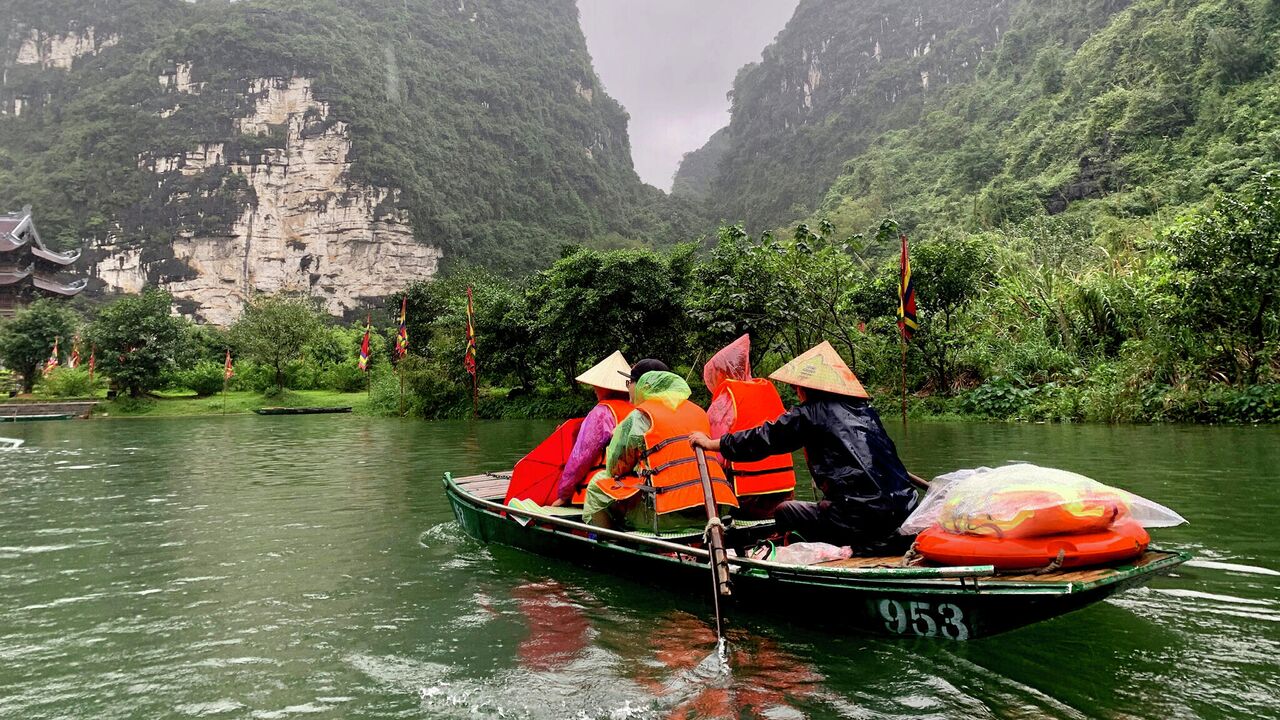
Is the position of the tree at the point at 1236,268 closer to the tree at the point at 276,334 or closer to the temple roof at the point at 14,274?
the tree at the point at 276,334

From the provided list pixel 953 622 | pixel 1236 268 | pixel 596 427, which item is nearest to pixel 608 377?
pixel 596 427

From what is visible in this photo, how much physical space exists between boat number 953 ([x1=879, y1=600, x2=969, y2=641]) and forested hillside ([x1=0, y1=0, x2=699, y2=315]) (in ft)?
257

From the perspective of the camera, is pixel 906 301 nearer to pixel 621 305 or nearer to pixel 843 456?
pixel 621 305

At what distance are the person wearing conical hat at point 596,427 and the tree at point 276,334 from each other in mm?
36042

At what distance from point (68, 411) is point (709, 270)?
88.7 ft

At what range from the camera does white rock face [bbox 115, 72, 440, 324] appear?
3041 inches

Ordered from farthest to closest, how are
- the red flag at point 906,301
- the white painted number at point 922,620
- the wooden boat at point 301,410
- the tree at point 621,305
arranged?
1. the wooden boat at point 301,410
2. the tree at point 621,305
3. the red flag at point 906,301
4. the white painted number at point 922,620

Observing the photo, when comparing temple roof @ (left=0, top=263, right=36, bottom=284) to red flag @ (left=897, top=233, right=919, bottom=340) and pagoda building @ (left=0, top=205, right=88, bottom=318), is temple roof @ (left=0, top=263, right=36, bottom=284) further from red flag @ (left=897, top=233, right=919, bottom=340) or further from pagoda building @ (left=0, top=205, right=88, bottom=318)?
red flag @ (left=897, top=233, right=919, bottom=340)

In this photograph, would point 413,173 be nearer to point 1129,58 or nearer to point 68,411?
point 68,411

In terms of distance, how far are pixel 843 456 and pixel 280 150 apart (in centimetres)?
8985

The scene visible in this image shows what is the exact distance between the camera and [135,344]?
3381 centimetres

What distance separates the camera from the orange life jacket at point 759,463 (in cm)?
580

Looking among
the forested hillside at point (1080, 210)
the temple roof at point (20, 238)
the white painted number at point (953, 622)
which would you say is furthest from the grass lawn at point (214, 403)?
the white painted number at point (953, 622)

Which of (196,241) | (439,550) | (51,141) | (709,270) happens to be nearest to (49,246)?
(196,241)
